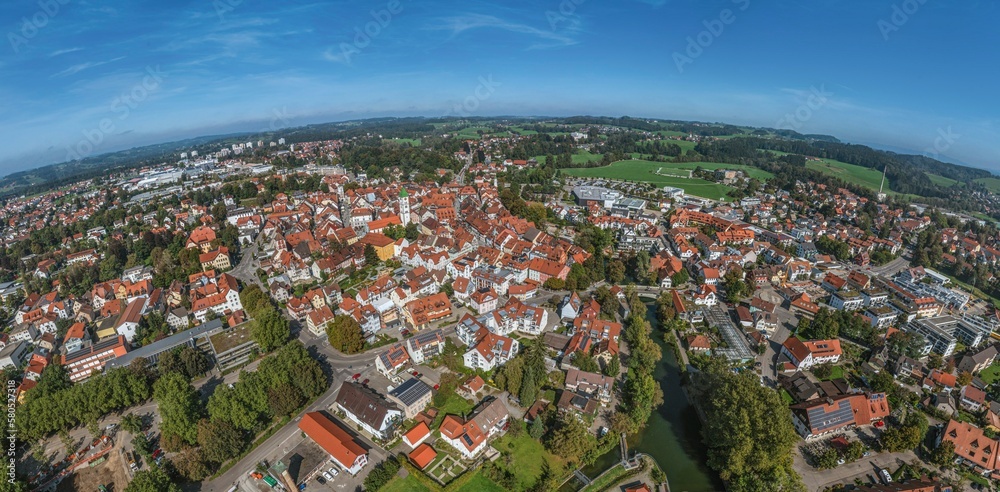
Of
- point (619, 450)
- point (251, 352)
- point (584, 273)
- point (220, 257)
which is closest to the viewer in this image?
point (619, 450)

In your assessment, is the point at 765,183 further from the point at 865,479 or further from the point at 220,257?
the point at 220,257

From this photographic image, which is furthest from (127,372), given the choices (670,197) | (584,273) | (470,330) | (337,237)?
(670,197)

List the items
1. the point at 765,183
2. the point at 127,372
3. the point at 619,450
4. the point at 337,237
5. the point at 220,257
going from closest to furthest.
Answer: the point at 619,450, the point at 127,372, the point at 220,257, the point at 337,237, the point at 765,183

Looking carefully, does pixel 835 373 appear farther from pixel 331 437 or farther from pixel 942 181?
pixel 942 181

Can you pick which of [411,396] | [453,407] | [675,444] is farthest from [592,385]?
[411,396]

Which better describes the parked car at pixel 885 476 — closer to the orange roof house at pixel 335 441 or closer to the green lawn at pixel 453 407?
the green lawn at pixel 453 407

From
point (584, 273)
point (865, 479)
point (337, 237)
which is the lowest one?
point (865, 479)
